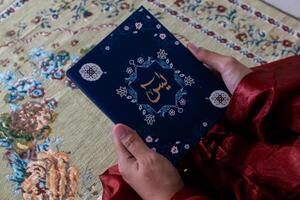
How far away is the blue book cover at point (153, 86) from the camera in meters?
0.69

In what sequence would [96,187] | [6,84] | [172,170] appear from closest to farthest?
[172,170]
[96,187]
[6,84]

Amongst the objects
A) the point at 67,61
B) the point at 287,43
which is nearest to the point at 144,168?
the point at 67,61

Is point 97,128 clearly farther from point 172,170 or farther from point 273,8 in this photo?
point 273,8

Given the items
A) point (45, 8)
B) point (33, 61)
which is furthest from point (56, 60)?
point (45, 8)

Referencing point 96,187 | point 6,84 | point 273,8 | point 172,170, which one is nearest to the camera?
point 172,170

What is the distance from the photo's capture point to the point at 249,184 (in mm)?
696

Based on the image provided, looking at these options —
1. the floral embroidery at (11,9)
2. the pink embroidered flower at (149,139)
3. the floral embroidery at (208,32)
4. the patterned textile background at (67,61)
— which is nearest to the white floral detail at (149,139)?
the pink embroidered flower at (149,139)

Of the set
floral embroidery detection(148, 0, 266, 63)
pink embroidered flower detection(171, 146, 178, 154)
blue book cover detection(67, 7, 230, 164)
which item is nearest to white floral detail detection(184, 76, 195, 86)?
blue book cover detection(67, 7, 230, 164)

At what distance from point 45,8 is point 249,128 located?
0.70m

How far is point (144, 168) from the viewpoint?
668 mm

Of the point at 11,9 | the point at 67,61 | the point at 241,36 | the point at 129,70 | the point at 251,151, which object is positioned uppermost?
the point at 11,9

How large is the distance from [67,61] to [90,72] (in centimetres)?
46

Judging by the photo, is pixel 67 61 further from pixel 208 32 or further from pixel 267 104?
pixel 267 104

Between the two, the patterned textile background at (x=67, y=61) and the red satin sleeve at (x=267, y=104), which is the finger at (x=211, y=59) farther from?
the patterned textile background at (x=67, y=61)
